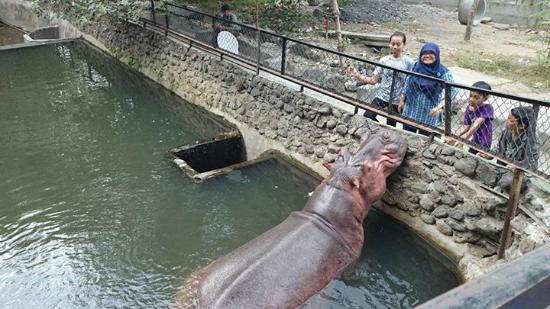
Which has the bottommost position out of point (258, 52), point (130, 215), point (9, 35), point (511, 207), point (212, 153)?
point (130, 215)

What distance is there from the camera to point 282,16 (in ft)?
46.9

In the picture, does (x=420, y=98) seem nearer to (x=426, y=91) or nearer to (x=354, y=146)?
(x=426, y=91)

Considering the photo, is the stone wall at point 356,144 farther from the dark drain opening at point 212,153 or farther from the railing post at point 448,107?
the dark drain opening at point 212,153

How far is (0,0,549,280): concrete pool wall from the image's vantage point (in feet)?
17.1

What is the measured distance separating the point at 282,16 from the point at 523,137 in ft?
35.2

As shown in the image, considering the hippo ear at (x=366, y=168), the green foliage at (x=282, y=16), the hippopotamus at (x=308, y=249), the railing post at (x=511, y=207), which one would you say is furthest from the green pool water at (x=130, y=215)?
the green foliage at (x=282, y=16)

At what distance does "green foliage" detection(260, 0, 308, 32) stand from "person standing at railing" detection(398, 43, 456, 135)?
8.17 metres

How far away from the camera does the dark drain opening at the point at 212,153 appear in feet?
27.0

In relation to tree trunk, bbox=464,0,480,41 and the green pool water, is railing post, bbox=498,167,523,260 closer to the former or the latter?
the green pool water

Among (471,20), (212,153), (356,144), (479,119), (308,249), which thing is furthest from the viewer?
(471,20)

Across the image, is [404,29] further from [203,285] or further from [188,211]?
[203,285]

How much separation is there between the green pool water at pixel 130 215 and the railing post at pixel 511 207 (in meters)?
0.76

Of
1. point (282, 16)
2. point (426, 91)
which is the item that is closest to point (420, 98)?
point (426, 91)

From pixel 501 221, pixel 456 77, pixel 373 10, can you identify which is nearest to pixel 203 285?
pixel 501 221
